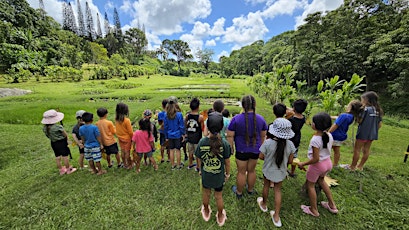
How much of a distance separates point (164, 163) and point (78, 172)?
69.1 inches

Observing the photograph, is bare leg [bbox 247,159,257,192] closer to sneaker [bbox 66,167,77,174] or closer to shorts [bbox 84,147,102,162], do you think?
shorts [bbox 84,147,102,162]

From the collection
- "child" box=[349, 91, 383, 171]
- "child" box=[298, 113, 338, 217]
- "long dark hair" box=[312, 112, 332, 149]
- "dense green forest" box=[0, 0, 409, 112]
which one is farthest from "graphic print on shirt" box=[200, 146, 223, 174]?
"dense green forest" box=[0, 0, 409, 112]

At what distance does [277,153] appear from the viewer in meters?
2.29

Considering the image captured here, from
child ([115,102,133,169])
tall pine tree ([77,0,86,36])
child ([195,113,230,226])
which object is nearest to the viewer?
child ([195,113,230,226])

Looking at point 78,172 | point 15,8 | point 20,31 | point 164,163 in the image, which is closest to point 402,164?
point 164,163

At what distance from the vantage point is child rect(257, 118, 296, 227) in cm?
221

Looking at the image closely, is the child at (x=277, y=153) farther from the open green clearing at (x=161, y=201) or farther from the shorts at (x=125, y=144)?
the shorts at (x=125, y=144)

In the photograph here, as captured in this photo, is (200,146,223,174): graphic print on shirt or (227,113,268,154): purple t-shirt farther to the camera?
(227,113,268,154): purple t-shirt

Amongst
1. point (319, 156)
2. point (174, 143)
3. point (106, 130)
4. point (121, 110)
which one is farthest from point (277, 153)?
point (106, 130)

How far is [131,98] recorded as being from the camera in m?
14.4

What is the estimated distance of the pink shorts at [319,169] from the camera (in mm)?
2398

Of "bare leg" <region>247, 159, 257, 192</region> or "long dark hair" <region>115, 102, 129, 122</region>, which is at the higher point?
"long dark hair" <region>115, 102, 129, 122</region>

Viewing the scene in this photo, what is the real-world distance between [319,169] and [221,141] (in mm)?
1368

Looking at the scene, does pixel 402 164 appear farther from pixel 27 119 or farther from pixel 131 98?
pixel 131 98
